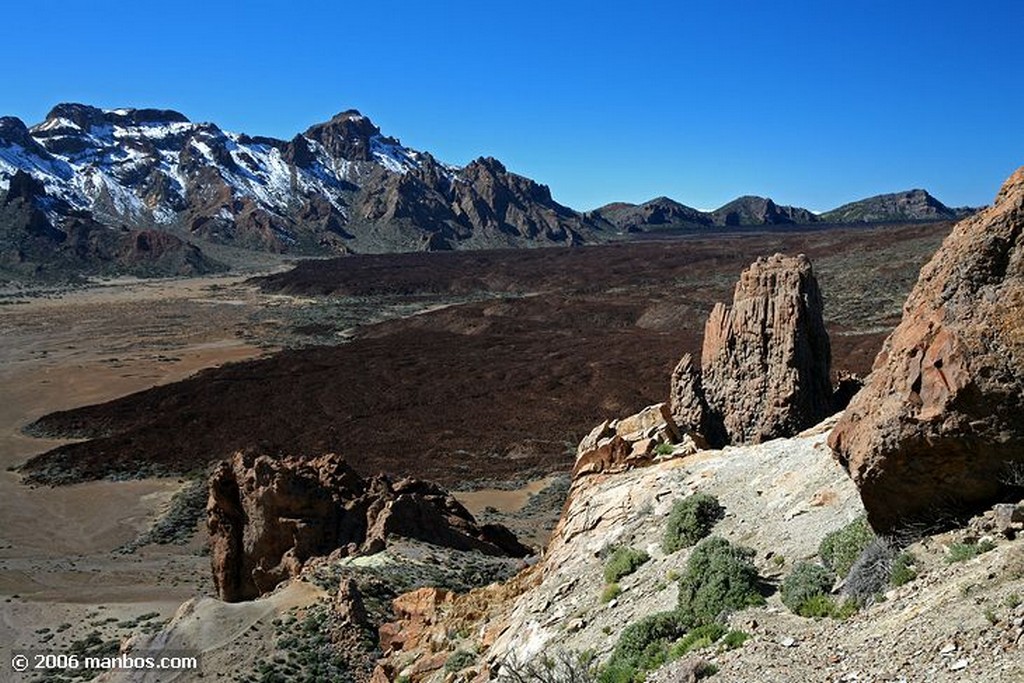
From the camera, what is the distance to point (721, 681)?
21.4 feet

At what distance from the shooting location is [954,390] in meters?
6.67

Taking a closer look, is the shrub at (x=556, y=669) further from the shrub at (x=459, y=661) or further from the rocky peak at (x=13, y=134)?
the rocky peak at (x=13, y=134)

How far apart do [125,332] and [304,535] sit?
75.4 meters

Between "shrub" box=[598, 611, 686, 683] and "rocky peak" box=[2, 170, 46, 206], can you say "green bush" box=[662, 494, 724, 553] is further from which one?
"rocky peak" box=[2, 170, 46, 206]

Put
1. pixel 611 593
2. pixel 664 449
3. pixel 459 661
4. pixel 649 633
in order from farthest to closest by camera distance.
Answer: pixel 664 449, pixel 459 661, pixel 611 593, pixel 649 633

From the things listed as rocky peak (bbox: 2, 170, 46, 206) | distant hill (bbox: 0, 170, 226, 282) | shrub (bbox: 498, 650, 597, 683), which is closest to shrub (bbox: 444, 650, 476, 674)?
shrub (bbox: 498, 650, 597, 683)

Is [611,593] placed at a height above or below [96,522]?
above

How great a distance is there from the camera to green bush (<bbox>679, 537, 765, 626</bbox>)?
792 centimetres

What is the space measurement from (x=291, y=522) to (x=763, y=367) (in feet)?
43.3

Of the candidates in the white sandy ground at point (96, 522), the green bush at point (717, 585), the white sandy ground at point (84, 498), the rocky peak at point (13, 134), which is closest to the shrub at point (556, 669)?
the green bush at point (717, 585)

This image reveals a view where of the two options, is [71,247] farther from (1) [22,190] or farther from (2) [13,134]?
(2) [13,134]

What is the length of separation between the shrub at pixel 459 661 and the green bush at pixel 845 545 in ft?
15.8

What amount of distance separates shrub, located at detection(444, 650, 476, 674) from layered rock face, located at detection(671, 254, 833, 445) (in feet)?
41.2

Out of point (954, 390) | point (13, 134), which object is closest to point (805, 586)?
point (954, 390)
